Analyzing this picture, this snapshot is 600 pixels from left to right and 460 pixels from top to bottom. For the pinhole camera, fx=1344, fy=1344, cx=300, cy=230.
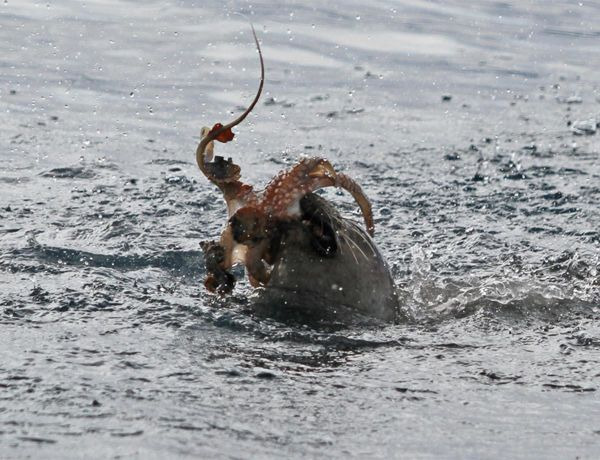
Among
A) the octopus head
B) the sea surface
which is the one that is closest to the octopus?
the octopus head

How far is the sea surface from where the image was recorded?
14.9 feet

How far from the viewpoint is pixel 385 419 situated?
180 inches

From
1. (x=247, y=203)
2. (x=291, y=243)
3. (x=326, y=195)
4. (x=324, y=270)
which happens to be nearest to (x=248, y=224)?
(x=247, y=203)

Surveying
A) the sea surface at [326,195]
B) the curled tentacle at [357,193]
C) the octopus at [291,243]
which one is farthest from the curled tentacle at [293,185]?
the sea surface at [326,195]

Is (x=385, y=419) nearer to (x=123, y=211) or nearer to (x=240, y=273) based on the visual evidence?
(x=240, y=273)

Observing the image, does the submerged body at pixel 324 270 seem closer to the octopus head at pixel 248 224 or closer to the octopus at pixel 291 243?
Result: the octopus at pixel 291 243

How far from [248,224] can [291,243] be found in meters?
0.20

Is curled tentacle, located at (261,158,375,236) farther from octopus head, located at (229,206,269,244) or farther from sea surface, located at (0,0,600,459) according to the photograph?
sea surface, located at (0,0,600,459)

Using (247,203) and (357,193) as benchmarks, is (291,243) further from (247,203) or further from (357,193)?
(357,193)

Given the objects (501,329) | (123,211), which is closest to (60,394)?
(501,329)

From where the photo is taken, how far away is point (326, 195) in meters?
8.50

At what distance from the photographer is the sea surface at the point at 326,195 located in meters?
4.54

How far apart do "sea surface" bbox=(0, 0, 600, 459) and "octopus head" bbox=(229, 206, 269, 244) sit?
0.40m

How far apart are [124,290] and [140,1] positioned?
24.7 ft
